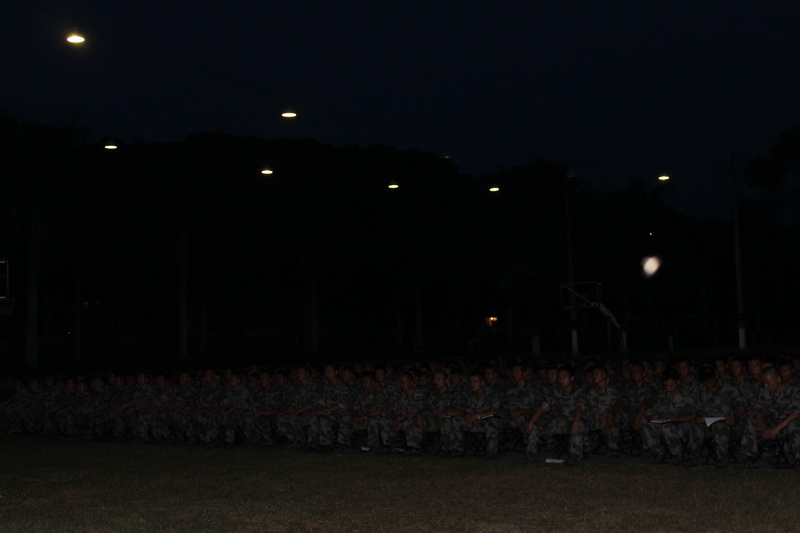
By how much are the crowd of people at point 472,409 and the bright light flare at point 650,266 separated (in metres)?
36.1

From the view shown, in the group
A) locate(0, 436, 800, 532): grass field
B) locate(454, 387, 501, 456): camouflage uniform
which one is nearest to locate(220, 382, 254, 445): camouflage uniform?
locate(0, 436, 800, 532): grass field

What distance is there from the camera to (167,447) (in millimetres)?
18766

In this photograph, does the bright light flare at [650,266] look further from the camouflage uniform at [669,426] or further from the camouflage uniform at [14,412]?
the camouflage uniform at [669,426]

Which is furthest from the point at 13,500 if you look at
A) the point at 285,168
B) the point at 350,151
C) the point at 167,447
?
the point at 350,151

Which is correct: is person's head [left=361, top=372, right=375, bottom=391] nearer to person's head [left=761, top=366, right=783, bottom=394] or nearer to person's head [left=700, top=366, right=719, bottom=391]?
person's head [left=700, top=366, right=719, bottom=391]

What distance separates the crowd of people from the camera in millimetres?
14062

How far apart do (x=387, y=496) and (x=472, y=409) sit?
3779mm

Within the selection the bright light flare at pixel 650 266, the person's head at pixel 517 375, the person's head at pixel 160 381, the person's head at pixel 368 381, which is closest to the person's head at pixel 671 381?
the person's head at pixel 517 375

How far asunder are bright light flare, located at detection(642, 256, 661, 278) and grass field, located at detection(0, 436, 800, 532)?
40.2 meters

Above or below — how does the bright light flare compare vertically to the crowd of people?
above

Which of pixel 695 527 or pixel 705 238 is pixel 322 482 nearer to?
pixel 695 527

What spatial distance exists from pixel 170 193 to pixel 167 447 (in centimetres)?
3378

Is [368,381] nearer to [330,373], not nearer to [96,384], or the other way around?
[330,373]

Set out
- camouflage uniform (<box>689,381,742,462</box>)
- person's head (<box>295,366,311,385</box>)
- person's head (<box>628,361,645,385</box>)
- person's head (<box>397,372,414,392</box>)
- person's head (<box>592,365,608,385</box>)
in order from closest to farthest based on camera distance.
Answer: camouflage uniform (<box>689,381,742,462</box>) < person's head (<box>592,365,608,385</box>) < person's head (<box>628,361,645,385</box>) < person's head (<box>397,372,414,392</box>) < person's head (<box>295,366,311,385</box>)
